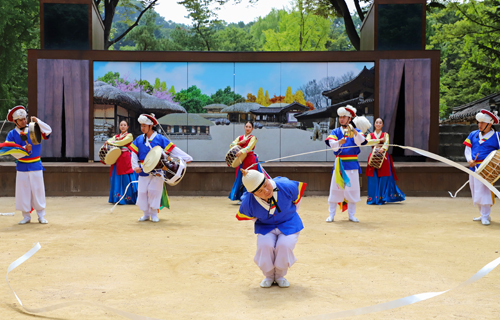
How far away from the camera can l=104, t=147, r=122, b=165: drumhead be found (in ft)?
31.3

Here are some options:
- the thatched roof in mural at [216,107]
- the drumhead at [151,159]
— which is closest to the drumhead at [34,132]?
the drumhead at [151,159]

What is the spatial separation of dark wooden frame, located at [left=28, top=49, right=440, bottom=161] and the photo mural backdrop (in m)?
0.15

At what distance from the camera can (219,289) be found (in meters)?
4.22

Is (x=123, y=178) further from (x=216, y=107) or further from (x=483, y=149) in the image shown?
(x=483, y=149)

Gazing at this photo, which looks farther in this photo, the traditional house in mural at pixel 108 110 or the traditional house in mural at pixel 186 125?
the traditional house in mural at pixel 186 125

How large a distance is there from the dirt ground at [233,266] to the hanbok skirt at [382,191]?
1.54 m

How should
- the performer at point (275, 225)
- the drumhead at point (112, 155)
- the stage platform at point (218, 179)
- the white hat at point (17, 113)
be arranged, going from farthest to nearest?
1. the stage platform at point (218, 179)
2. the drumhead at point (112, 155)
3. the white hat at point (17, 113)
4. the performer at point (275, 225)

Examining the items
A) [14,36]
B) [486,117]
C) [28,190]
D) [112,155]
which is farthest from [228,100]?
[14,36]

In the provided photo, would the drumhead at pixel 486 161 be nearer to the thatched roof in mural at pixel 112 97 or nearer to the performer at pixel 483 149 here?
the performer at pixel 483 149

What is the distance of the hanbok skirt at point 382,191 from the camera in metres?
10.3

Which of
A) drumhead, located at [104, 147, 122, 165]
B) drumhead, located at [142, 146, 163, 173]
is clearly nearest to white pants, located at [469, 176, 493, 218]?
drumhead, located at [142, 146, 163, 173]

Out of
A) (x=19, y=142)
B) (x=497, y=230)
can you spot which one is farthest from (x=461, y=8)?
(x=19, y=142)

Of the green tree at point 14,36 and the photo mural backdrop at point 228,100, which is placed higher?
the green tree at point 14,36

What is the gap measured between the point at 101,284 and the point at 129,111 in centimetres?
902
